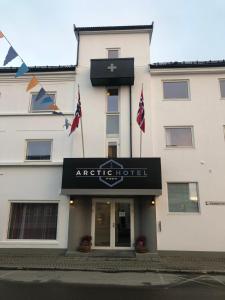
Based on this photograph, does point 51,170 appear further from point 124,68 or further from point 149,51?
point 149,51

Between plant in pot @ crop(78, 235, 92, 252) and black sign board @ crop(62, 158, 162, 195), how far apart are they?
233 centimetres

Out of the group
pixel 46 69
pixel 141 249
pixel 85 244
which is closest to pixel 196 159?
pixel 141 249

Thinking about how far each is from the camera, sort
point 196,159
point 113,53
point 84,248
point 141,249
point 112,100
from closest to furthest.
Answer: point 141,249, point 84,248, point 196,159, point 112,100, point 113,53

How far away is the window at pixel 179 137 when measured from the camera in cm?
1409

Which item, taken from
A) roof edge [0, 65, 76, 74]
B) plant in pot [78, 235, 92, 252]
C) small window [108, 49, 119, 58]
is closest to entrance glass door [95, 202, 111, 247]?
plant in pot [78, 235, 92, 252]

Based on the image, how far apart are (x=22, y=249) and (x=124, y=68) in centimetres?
1043

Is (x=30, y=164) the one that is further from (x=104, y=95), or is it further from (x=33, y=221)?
(x=104, y=95)

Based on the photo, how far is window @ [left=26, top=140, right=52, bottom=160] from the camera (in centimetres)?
1418

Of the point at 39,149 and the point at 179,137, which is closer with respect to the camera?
the point at 179,137

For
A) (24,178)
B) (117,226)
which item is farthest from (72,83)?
(117,226)

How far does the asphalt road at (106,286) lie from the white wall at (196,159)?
338 cm

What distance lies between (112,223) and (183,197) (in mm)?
3762

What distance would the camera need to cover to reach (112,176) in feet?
41.1

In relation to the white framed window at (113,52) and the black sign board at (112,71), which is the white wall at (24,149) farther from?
the white framed window at (113,52)
